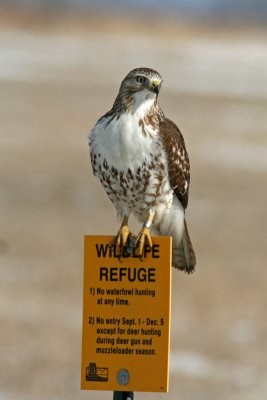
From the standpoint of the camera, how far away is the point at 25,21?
63688 mm

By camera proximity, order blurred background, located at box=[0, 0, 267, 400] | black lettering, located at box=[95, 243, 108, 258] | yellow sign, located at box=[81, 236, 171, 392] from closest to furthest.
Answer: yellow sign, located at box=[81, 236, 171, 392], black lettering, located at box=[95, 243, 108, 258], blurred background, located at box=[0, 0, 267, 400]

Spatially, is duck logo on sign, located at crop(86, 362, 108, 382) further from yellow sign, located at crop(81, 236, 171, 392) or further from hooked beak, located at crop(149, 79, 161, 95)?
hooked beak, located at crop(149, 79, 161, 95)

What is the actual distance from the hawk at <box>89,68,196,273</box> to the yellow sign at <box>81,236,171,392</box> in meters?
0.41

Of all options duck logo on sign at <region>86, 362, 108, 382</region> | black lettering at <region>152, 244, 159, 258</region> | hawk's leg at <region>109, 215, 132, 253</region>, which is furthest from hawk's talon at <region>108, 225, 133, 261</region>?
duck logo on sign at <region>86, 362, 108, 382</region>

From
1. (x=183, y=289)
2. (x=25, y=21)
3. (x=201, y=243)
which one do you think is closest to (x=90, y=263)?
(x=183, y=289)

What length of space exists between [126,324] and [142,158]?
1037 mm

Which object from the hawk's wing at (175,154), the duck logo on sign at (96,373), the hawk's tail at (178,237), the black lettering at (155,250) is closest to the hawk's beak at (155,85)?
the hawk's wing at (175,154)

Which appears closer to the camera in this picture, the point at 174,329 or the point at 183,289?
the point at 174,329

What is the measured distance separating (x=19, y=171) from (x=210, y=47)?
116ft

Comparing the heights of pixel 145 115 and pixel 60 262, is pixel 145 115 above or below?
below

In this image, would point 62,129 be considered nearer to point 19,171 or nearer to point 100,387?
point 19,171

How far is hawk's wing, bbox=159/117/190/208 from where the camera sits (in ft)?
20.7

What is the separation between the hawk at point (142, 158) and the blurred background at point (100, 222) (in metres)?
3.13

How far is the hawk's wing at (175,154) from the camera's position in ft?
20.7
